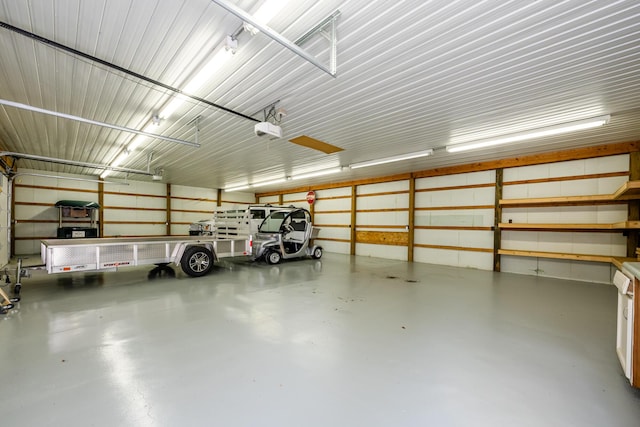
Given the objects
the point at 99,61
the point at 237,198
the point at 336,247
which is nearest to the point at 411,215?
the point at 336,247

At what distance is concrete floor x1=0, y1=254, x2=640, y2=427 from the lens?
1760 mm

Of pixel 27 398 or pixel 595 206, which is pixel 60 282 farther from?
pixel 595 206

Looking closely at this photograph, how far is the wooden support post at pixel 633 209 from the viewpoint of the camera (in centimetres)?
553

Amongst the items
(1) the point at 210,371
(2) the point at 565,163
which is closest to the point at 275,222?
(1) the point at 210,371

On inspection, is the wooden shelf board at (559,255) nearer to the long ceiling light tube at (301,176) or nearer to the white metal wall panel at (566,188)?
the white metal wall panel at (566,188)

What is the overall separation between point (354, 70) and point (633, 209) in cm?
711

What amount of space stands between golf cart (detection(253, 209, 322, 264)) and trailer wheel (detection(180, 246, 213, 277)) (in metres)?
1.76

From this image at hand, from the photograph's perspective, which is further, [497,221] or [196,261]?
[497,221]

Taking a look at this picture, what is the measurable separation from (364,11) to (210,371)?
3.55 m

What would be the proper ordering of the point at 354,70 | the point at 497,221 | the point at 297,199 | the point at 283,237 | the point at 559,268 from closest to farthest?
the point at 354,70 < the point at 559,268 < the point at 497,221 < the point at 283,237 < the point at 297,199

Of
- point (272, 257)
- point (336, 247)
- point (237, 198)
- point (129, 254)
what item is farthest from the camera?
point (237, 198)

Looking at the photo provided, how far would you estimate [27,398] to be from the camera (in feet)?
6.05

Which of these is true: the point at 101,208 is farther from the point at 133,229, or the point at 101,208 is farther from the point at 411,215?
the point at 411,215

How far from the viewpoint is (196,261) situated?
5.86m
